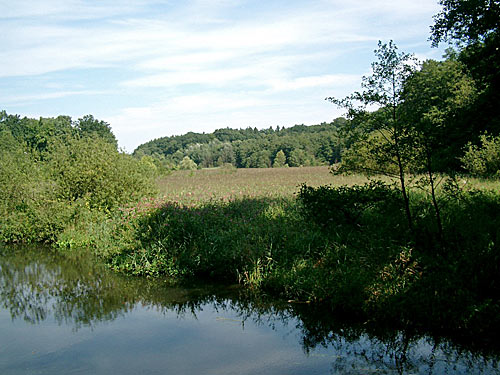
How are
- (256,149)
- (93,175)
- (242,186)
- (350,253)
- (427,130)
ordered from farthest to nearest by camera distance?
(256,149) → (242,186) → (93,175) → (350,253) → (427,130)

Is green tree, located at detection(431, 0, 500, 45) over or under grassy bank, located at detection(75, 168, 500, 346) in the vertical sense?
over

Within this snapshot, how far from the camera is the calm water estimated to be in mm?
6484

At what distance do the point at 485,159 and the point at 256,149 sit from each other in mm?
55992

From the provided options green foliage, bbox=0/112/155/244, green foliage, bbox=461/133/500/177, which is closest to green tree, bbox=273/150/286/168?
green foliage, bbox=461/133/500/177

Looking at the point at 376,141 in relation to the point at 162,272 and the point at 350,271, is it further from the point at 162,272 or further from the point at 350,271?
the point at 162,272

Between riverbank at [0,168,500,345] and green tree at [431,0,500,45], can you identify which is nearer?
riverbank at [0,168,500,345]

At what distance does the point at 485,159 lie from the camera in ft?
63.2

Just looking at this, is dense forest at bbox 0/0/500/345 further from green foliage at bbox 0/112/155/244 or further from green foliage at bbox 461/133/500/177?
green foliage at bbox 461/133/500/177

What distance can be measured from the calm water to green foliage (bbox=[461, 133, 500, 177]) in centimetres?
1354

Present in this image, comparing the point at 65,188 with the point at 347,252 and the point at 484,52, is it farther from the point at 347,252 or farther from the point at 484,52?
the point at 484,52

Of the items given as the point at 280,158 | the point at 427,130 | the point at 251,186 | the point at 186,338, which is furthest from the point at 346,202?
the point at 280,158

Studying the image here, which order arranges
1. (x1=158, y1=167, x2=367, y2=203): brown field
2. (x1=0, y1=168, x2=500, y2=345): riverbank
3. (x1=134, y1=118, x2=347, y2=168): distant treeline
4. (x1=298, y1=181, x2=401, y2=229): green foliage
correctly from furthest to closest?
(x1=134, y1=118, x2=347, y2=168): distant treeline → (x1=158, y1=167, x2=367, y2=203): brown field → (x1=298, y1=181, x2=401, y2=229): green foliage → (x1=0, y1=168, x2=500, y2=345): riverbank

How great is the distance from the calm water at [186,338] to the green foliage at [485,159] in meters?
13.5

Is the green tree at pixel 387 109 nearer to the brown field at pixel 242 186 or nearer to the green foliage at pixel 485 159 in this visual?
the brown field at pixel 242 186
